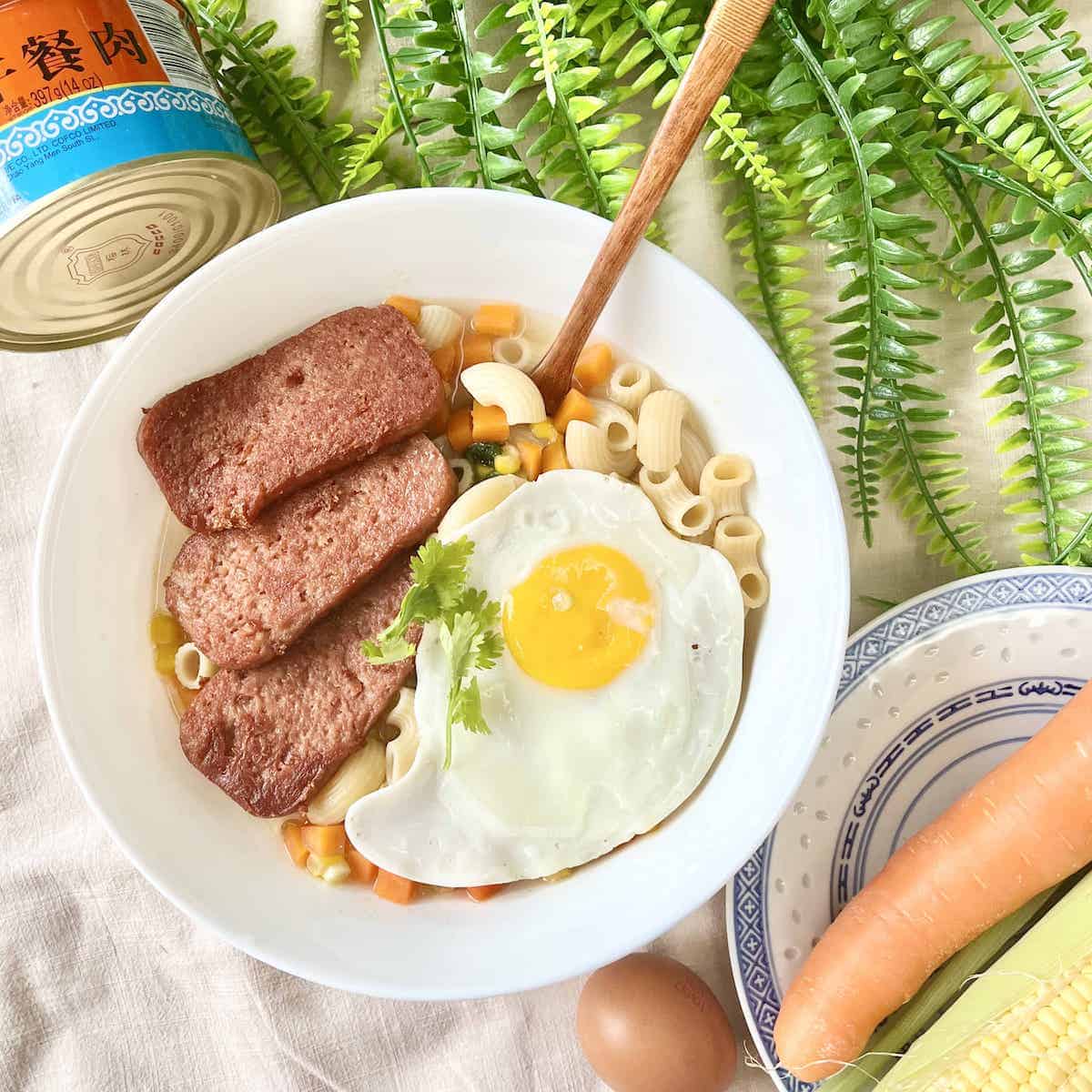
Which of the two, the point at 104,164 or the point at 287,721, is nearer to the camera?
the point at 104,164

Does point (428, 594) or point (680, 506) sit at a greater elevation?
point (428, 594)

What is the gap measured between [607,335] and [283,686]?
46.2 inches

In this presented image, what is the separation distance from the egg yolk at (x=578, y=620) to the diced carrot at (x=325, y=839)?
2.09 feet

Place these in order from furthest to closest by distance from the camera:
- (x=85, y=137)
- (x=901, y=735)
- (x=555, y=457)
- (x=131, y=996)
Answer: (x=131, y=996), (x=901, y=735), (x=555, y=457), (x=85, y=137)

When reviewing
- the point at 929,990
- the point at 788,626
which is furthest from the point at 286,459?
the point at 929,990

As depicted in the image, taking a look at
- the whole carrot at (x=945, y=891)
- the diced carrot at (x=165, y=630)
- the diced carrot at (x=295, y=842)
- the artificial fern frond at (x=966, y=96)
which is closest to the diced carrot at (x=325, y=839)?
the diced carrot at (x=295, y=842)

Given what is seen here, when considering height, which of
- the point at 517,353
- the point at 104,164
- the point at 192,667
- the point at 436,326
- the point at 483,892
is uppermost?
the point at 104,164

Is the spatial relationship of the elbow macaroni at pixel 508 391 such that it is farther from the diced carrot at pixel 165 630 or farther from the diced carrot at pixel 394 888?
the diced carrot at pixel 394 888

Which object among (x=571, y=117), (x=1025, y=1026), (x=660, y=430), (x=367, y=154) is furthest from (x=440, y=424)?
(x=1025, y=1026)

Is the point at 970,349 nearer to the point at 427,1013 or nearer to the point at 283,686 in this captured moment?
the point at 283,686

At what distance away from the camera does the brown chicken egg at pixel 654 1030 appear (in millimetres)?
2590

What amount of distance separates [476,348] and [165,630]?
1066mm

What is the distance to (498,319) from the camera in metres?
Result: 2.57

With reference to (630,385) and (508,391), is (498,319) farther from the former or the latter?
(630,385)
